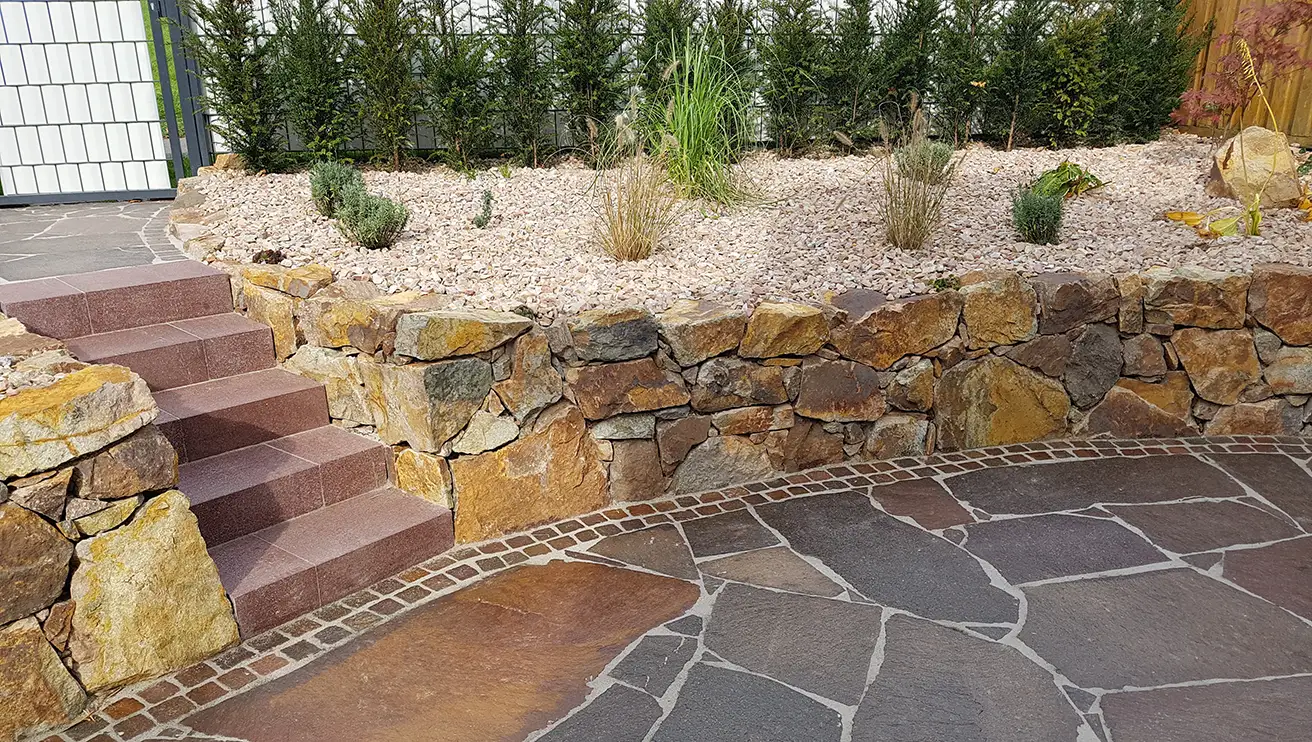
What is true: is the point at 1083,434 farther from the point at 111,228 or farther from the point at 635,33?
the point at 111,228

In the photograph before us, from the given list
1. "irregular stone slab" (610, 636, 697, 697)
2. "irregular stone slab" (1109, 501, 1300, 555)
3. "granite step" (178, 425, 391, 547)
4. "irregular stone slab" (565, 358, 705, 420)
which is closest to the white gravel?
"irregular stone slab" (565, 358, 705, 420)

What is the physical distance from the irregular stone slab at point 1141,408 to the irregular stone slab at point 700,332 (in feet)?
6.38

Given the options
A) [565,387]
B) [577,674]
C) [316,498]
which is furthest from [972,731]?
[316,498]

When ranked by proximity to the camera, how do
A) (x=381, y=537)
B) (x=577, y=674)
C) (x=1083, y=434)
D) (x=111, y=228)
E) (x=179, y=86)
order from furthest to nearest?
(x=179, y=86), (x=111, y=228), (x=1083, y=434), (x=381, y=537), (x=577, y=674)

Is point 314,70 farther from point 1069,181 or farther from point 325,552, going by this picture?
point 1069,181

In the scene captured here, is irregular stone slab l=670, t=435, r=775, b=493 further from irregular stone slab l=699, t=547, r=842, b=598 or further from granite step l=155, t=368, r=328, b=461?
granite step l=155, t=368, r=328, b=461

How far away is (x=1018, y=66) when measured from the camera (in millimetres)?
6949

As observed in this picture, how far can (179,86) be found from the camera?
6461 mm

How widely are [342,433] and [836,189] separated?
3568 millimetres

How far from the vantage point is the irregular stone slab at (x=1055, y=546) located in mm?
3381

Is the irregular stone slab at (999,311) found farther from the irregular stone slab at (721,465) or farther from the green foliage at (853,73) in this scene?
the green foliage at (853,73)

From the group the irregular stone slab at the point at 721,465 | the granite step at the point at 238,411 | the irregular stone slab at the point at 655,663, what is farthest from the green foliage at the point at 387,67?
the irregular stone slab at the point at 655,663

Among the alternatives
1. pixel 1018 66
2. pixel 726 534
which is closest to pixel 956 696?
pixel 726 534

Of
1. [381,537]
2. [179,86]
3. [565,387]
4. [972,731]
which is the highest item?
[179,86]
